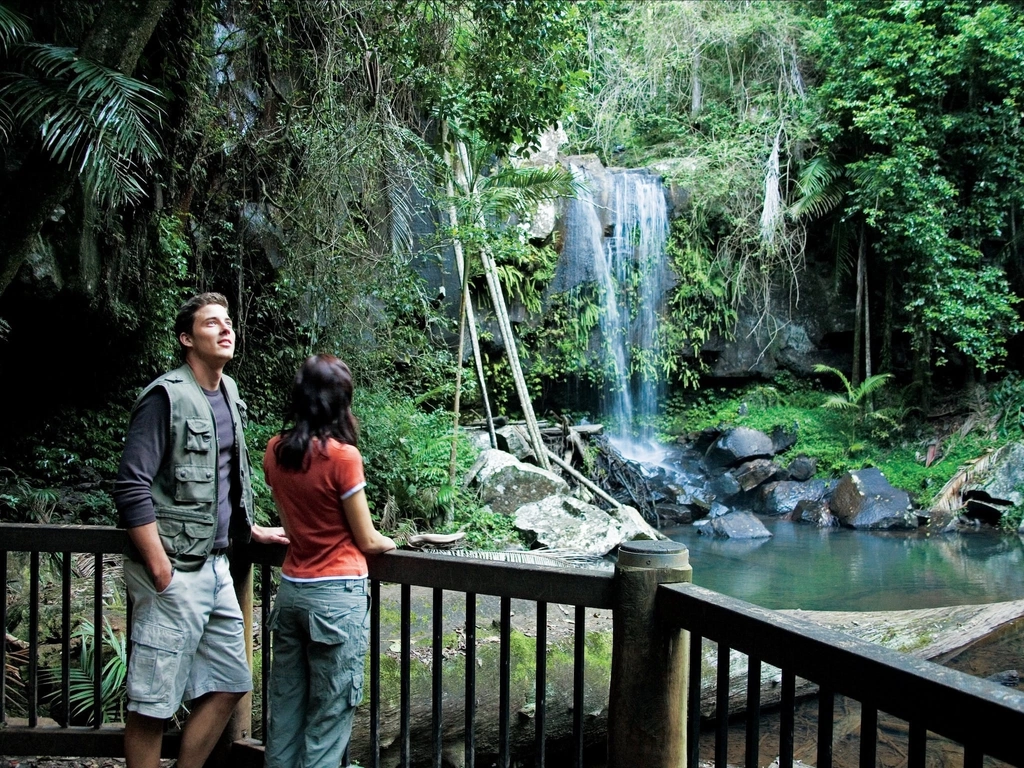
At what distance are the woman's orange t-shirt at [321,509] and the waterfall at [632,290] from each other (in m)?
12.4

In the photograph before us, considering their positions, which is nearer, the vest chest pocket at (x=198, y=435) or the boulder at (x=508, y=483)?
the vest chest pocket at (x=198, y=435)

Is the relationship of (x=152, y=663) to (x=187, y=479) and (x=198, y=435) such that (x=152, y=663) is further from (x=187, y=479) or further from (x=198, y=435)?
(x=198, y=435)

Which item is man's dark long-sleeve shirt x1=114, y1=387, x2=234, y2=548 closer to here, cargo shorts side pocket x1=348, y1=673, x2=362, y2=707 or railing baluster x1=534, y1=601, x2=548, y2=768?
cargo shorts side pocket x1=348, y1=673, x2=362, y2=707

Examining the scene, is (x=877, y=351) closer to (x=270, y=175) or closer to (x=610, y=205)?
(x=610, y=205)

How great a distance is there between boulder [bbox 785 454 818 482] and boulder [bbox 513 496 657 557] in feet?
16.2

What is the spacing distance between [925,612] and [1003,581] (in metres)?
3.34

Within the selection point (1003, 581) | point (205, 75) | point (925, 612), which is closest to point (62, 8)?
point (205, 75)

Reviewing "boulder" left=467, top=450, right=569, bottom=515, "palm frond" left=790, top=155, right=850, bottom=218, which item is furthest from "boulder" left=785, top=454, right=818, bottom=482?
"boulder" left=467, top=450, right=569, bottom=515

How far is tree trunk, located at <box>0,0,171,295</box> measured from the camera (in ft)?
13.5

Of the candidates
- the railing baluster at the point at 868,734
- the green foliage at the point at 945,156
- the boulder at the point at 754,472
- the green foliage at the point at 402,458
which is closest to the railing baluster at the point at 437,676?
the railing baluster at the point at 868,734

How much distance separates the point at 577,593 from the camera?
230 cm

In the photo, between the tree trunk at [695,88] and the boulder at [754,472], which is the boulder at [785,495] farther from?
the tree trunk at [695,88]

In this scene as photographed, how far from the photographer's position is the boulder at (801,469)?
13609 millimetres

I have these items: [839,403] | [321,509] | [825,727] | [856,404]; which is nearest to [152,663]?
[321,509]
